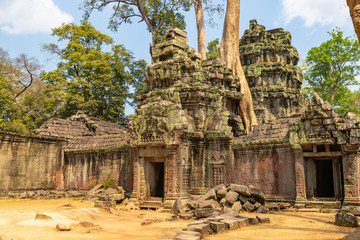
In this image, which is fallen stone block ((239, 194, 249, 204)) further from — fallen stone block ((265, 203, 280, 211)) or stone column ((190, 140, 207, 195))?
stone column ((190, 140, 207, 195))

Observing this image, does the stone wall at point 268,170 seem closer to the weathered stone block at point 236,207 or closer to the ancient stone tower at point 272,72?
the weathered stone block at point 236,207

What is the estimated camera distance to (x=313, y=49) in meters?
30.2

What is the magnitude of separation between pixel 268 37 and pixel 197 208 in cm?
1936

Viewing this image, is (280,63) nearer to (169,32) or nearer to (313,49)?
(313,49)

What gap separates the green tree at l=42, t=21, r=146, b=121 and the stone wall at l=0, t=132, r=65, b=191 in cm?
1040

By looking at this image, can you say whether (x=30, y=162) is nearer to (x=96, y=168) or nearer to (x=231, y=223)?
(x=96, y=168)

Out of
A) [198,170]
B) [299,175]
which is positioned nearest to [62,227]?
[198,170]

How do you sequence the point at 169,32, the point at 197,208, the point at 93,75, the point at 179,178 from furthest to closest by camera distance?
the point at 93,75, the point at 169,32, the point at 179,178, the point at 197,208

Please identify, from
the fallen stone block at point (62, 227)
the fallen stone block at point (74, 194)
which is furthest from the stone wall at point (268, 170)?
the fallen stone block at point (74, 194)

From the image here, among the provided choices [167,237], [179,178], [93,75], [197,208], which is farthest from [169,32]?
[93,75]

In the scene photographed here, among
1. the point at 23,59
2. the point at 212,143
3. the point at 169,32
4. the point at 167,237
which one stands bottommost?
the point at 167,237

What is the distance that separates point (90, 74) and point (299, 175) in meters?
22.6

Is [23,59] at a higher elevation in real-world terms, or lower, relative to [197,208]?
higher

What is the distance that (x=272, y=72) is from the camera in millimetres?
25828
